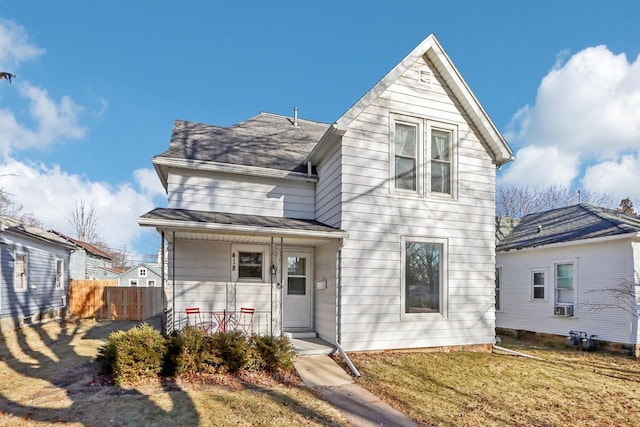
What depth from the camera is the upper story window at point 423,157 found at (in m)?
8.09

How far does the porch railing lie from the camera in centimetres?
786

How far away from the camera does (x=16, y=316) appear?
39.2 feet

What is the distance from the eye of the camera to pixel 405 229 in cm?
796

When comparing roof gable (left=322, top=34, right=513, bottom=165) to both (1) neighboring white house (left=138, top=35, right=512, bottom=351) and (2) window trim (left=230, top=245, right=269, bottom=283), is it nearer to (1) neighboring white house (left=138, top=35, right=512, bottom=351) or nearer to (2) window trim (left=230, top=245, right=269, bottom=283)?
(1) neighboring white house (left=138, top=35, right=512, bottom=351)

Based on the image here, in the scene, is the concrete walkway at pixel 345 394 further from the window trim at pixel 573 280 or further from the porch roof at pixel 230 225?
the window trim at pixel 573 280

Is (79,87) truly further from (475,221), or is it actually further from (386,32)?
(475,221)

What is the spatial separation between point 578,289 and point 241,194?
989cm

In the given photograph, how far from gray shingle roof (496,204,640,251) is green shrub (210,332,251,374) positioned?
962 centimetres

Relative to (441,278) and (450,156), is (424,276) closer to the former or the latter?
(441,278)

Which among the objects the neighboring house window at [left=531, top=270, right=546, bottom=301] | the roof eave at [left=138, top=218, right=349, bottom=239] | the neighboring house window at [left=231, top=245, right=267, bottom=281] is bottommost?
the neighboring house window at [left=531, top=270, right=546, bottom=301]

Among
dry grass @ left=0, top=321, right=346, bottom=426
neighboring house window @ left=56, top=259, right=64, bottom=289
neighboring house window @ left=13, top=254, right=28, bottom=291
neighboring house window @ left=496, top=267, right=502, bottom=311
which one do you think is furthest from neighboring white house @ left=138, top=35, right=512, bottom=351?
neighboring house window @ left=56, top=259, right=64, bottom=289

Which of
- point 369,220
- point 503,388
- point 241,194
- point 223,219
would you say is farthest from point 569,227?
point 223,219

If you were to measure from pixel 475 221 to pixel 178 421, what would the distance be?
24.1 ft

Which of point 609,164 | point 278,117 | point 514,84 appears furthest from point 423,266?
point 609,164
